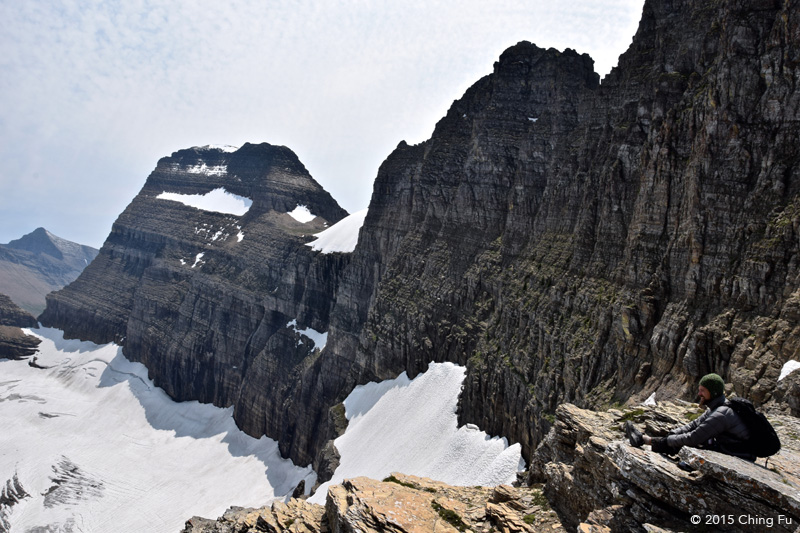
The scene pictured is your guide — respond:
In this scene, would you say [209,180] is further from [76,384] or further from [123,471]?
[123,471]

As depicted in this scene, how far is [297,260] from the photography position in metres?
88.4

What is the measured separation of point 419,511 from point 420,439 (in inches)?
1197

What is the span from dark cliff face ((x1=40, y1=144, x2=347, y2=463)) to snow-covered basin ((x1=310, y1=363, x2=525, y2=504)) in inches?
988

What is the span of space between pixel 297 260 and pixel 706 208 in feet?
241

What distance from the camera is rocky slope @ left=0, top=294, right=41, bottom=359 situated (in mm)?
113625

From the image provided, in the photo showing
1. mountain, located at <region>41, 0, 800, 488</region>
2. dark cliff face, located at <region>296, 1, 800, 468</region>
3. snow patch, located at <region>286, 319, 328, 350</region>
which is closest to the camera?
dark cliff face, located at <region>296, 1, 800, 468</region>

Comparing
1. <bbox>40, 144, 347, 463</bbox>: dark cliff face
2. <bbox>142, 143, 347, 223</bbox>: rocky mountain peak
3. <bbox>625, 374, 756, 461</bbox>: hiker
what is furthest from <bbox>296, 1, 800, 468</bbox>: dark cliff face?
<bbox>142, 143, 347, 223</bbox>: rocky mountain peak

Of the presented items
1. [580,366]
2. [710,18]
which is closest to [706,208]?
[580,366]

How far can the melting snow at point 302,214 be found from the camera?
112 meters

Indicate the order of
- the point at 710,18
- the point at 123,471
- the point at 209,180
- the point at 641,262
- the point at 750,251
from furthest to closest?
the point at 209,180 → the point at 123,471 → the point at 710,18 → the point at 641,262 → the point at 750,251

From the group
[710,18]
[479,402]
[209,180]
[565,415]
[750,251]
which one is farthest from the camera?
[209,180]

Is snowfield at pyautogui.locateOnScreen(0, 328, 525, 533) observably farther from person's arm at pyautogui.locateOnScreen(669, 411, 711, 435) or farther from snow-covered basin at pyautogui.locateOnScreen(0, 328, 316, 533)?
person's arm at pyautogui.locateOnScreen(669, 411, 711, 435)

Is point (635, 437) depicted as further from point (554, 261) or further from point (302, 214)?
point (302, 214)

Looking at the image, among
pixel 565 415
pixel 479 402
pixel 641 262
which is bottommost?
pixel 479 402
